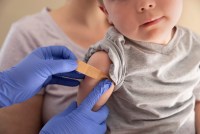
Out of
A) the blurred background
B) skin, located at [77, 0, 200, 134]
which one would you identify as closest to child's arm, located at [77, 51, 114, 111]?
skin, located at [77, 0, 200, 134]

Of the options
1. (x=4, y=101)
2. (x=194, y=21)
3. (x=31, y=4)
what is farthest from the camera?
(x=31, y=4)

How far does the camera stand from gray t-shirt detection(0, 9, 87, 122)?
0.93 meters

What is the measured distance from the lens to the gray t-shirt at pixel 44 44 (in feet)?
3.04

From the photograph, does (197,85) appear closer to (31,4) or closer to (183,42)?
(183,42)

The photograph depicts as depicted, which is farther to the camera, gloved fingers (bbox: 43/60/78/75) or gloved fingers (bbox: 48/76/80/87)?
gloved fingers (bbox: 48/76/80/87)

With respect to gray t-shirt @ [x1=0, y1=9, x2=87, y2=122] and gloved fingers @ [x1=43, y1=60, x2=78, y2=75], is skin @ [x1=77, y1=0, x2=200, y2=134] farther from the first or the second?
gray t-shirt @ [x1=0, y1=9, x2=87, y2=122]

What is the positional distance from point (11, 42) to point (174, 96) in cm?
59

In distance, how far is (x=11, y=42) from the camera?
38.1 inches

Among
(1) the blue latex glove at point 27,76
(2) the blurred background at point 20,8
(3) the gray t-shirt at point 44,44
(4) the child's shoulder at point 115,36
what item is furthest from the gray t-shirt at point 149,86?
(2) the blurred background at point 20,8

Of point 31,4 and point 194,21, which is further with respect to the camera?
point 31,4

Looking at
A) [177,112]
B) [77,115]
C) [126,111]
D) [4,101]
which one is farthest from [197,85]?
[4,101]

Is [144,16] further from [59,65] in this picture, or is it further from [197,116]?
[197,116]

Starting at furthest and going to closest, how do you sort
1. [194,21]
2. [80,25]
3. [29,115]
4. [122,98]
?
[194,21], [80,25], [29,115], [122,98]

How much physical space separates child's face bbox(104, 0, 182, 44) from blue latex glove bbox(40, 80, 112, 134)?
0.13m
